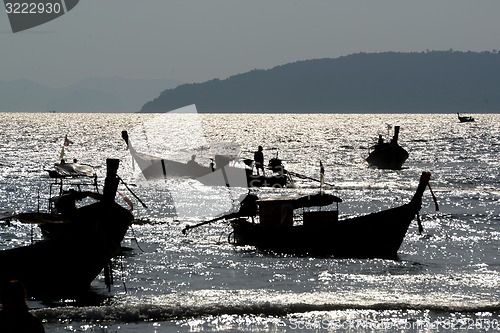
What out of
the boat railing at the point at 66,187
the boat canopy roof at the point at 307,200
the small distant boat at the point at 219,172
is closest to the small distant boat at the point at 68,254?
the boat railing at the point at 66,187

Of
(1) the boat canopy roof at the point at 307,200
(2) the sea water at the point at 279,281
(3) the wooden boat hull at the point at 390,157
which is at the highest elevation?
(1) the boat canopy roof at the point at 307,200

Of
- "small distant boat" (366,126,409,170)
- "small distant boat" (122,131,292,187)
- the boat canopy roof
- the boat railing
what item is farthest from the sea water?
"small distant boat" (366,126,409,170)

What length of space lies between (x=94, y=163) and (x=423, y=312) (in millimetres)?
102186

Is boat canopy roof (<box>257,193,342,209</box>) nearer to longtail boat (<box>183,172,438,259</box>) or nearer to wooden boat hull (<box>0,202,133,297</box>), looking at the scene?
longtail boat (<box>183,172,438,259</box>)

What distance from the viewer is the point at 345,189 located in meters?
83.9

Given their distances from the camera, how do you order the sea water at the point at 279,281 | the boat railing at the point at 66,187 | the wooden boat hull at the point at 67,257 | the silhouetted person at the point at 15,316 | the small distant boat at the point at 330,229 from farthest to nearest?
the boat railing at the point at 66,187, the small distant boat at the point at 330,229, the wooden boat hull at the point at 67,257, the sea water at the point at 279,281, the silhouetted person at the point at 15,316

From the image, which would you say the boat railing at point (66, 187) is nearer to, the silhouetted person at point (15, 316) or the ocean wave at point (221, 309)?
the ocean wave at point (221, 309)

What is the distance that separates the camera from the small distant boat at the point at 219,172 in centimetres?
8325

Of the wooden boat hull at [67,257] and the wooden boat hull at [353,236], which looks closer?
the wooden boat hull at [67,257]

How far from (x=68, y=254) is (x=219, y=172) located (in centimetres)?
6385

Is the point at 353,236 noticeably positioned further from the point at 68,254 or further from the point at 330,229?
the point at 68,254

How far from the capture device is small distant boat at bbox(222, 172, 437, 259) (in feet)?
133

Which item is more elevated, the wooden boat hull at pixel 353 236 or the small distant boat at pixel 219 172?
the wooden boat hull at pixel 353 236

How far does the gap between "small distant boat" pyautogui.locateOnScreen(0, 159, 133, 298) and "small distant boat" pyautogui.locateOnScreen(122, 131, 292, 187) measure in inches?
1854
